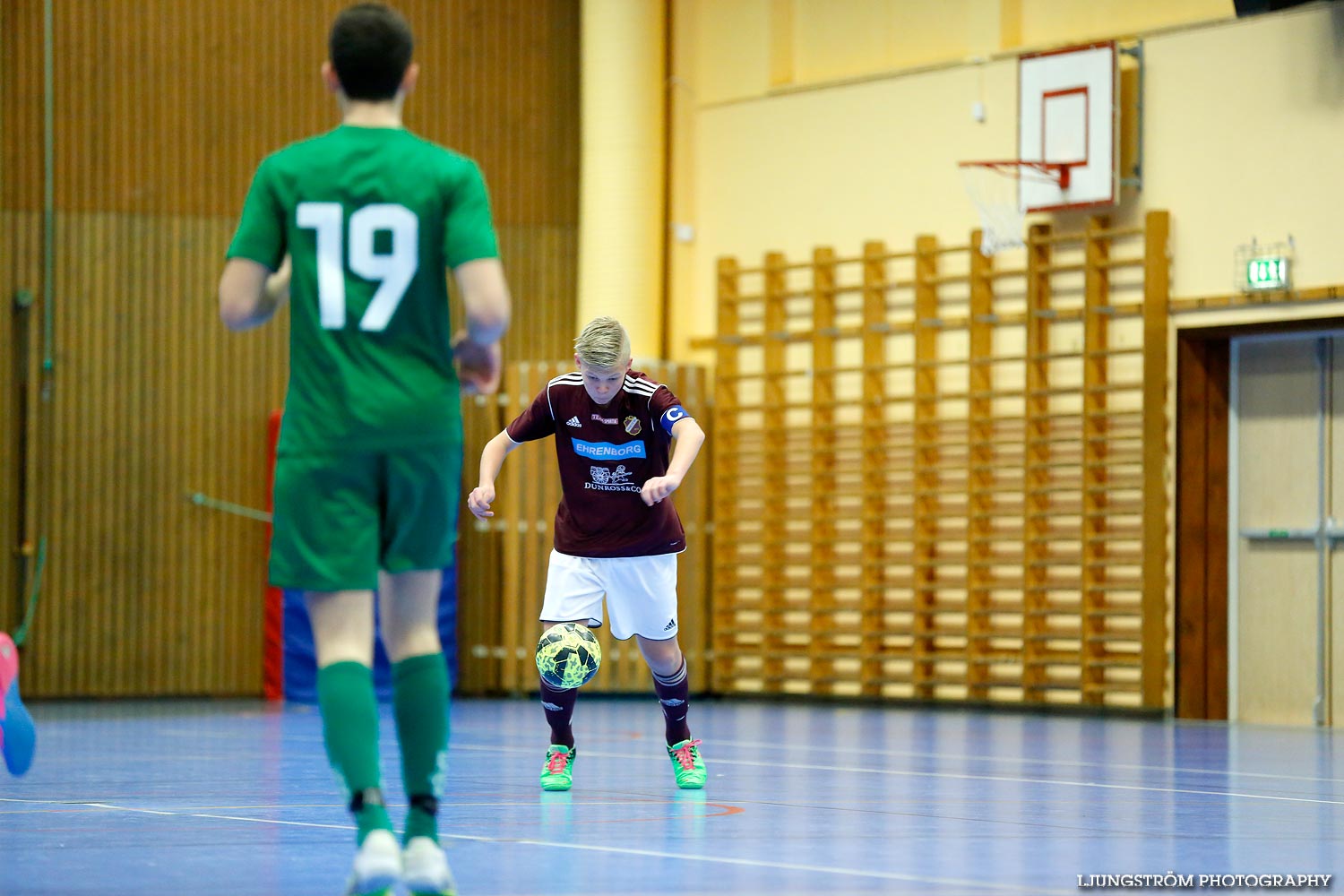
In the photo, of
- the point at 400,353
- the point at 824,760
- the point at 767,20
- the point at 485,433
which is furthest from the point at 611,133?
the point at 400,353

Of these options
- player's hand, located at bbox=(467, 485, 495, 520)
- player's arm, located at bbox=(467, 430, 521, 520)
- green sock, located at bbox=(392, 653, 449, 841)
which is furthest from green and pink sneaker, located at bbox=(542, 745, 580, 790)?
green sock, located at bbox=(392, 653, 449, 841)

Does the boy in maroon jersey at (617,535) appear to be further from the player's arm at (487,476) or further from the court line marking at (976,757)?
the court line marking at (976,757)

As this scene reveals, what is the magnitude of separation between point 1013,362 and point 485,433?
418 cm

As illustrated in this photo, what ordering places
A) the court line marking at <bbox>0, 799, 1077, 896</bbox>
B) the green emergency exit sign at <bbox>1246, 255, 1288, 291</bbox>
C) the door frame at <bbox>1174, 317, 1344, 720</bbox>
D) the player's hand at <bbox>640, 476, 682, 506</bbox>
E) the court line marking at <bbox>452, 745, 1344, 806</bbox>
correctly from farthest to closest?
the door frame at <bbox>1174, 317, 1344, 720</bbox> < the green emergency exit sign at <bbox>1246, 255, 1288, 291</bbox> < the court line marking at <bbox>452, 745, 1344, 806</bbox> < the player's hand at <bbox>640, 476, 682, 506</bbox> < the court line marking at <bbox>0, 799, 1077, 896</bbox>

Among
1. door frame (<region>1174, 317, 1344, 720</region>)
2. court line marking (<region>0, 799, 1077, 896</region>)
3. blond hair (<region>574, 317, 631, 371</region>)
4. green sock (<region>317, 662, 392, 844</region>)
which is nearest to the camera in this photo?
green sock (<region>317, 662, 392, 844</region>)

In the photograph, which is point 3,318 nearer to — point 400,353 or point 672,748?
point 672,748

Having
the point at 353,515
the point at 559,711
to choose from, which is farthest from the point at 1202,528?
the point at 353,515

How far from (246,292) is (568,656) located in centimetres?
294

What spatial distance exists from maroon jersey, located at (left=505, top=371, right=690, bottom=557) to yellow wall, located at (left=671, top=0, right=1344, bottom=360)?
6.54 metres

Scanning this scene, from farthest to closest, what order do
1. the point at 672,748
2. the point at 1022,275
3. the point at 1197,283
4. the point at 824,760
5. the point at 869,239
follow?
the point at 869,239, the point at 1022,275, the point at 1197,283, the point at 824,760, the point at 672,748

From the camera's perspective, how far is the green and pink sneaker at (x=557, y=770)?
20.0ft

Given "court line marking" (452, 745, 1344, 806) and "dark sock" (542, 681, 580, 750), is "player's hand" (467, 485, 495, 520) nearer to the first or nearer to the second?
"dark sock" (542, 681, 580, 750)

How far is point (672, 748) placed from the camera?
6301 millimetres

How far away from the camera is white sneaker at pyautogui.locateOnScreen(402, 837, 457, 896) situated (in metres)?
3.25
